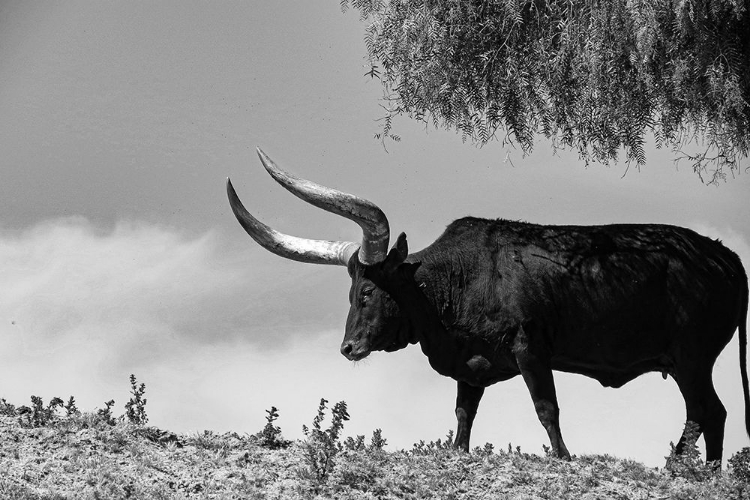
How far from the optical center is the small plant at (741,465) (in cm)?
1041

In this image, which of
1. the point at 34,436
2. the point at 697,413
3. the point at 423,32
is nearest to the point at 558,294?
the point at 697,413

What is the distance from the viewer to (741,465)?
34.4 feet

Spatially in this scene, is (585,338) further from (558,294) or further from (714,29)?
(714,29)

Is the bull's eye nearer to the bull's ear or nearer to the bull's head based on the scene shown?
the bull's head

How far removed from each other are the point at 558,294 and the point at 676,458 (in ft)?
7.70

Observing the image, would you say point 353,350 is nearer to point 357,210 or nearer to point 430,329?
point 430,329

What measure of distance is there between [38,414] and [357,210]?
4.04 m

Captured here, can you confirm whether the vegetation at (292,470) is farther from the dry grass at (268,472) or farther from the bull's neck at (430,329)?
the bull's neck at (430,329)

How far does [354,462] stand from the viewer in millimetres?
10586

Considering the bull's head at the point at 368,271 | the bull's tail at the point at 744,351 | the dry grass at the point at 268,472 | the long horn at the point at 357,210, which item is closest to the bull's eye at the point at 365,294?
the bull's head at the point at 368,271

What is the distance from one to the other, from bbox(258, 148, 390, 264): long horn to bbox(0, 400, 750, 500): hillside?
238cm

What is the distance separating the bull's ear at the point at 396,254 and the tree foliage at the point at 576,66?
2.54 m

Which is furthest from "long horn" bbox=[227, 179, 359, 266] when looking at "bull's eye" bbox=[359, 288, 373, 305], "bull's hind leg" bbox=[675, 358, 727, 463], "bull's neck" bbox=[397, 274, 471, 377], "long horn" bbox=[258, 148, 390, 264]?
"bull's hind leg" bbox=[675, 358, 727, 463]

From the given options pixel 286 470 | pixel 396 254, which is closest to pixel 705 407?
pixel 396 254
